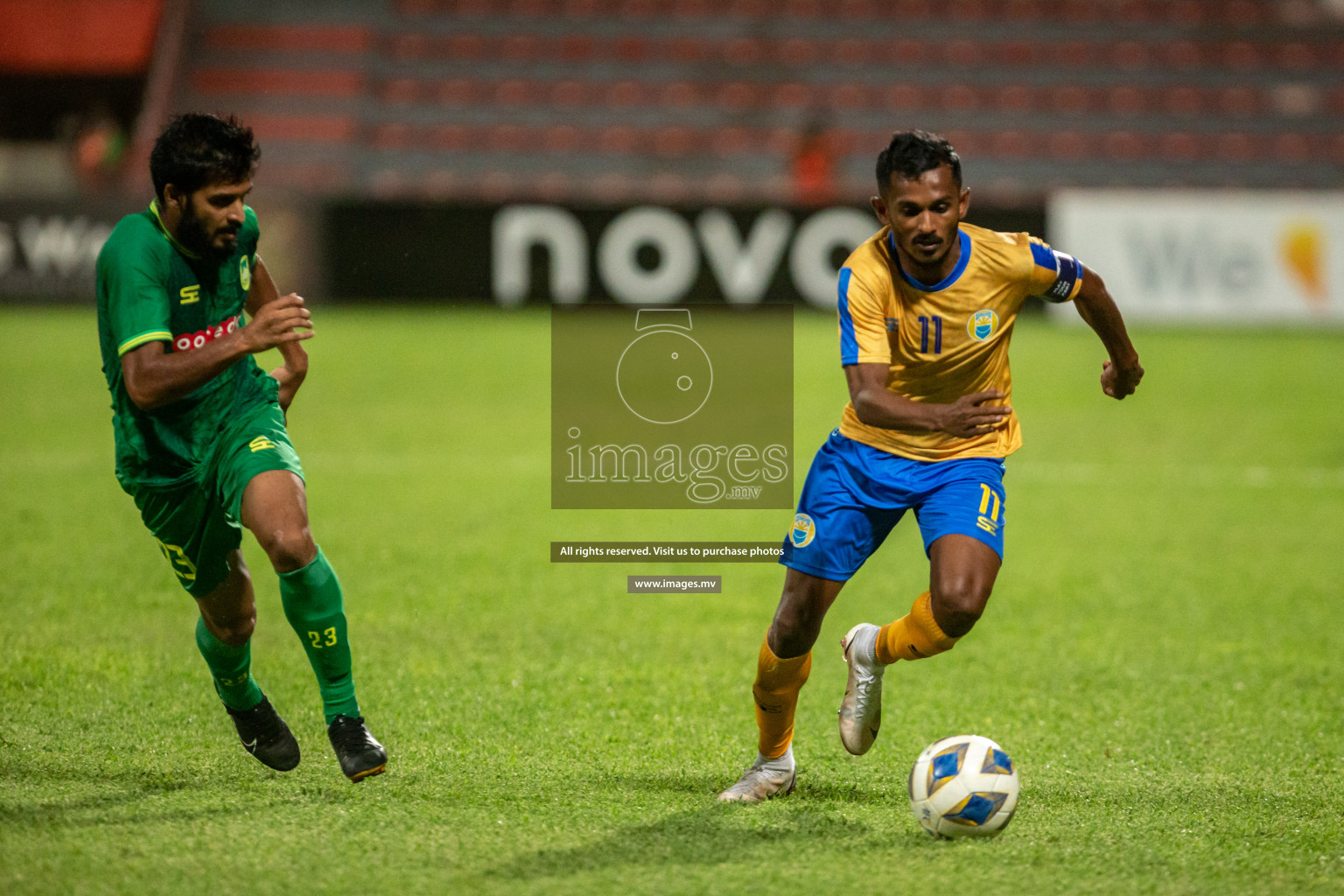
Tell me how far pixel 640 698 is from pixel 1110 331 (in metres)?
2.15

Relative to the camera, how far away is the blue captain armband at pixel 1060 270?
4.23m

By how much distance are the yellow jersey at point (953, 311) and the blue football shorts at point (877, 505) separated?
6 centimetres

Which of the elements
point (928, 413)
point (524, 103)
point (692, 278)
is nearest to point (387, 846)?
point (928, 413)

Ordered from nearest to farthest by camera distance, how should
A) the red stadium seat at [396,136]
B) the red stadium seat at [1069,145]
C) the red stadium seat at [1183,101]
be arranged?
the red stadium seat at [1069,145] < the red stadium seat at [1183,101] < the red stadium seat at [396,136]

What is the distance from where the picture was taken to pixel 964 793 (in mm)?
3711

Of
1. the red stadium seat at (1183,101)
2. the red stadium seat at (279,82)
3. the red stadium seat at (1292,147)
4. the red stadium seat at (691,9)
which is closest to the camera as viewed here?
the red stadium seat at (1292,147)

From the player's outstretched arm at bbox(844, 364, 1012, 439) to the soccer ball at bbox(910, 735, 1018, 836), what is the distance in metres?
0.89

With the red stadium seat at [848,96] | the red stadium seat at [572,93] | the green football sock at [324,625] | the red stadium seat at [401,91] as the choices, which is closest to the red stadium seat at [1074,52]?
the red stadium seat at [848,96]

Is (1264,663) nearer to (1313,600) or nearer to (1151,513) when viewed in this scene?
(1313,600)

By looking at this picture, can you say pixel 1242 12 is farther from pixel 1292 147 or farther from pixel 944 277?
pixel 944 277

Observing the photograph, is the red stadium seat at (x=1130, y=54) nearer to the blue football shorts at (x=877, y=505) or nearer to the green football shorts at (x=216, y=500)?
the blue football shorts at (x=877, y=505)

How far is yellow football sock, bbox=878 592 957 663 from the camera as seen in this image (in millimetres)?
4070

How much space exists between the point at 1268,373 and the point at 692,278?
6708 millimetres

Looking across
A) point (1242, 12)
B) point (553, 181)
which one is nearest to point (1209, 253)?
point (1242, 12)
